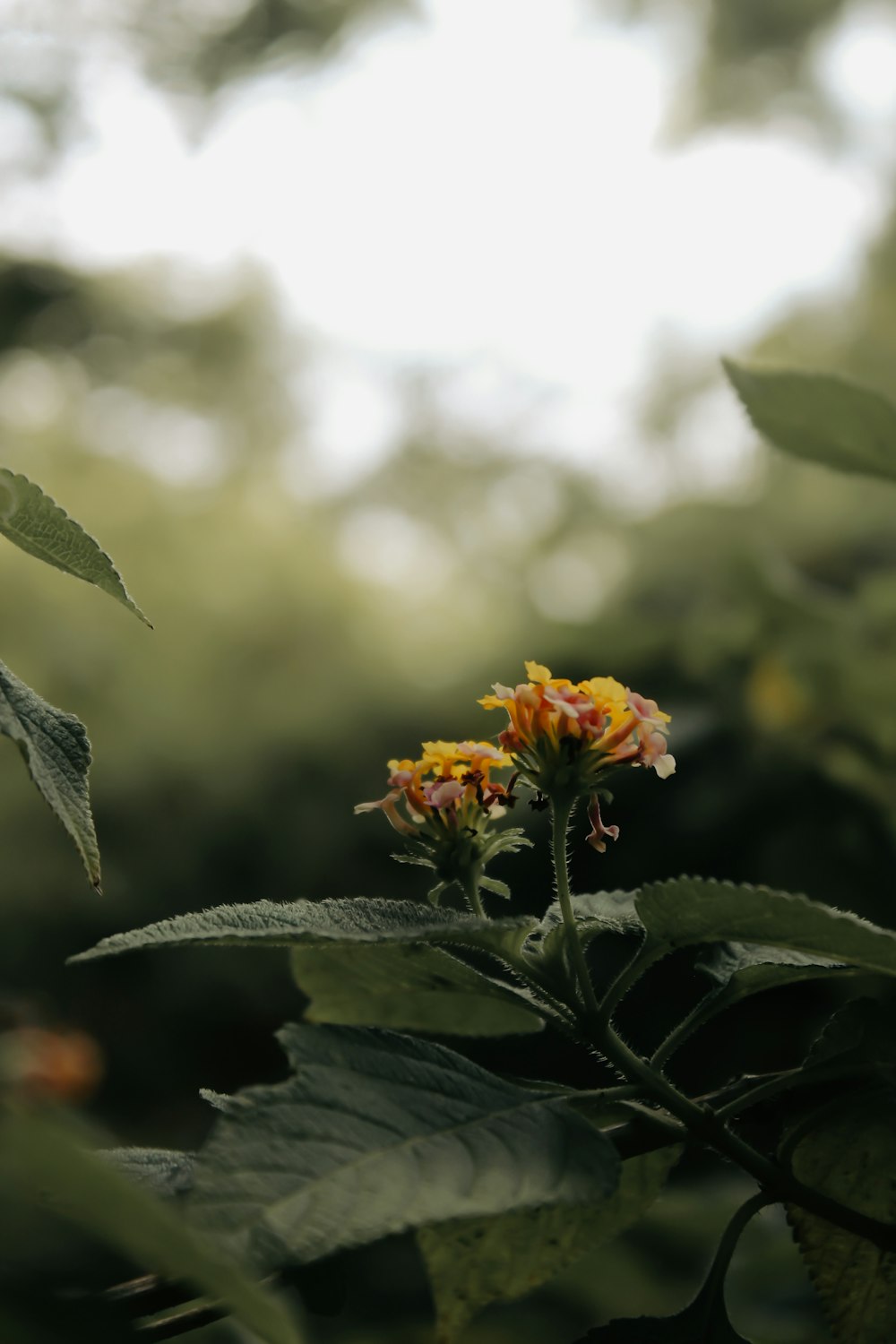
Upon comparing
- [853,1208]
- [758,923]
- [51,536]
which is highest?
[51,536]

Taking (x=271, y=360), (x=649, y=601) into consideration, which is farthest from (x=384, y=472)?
(x=649, y=601)

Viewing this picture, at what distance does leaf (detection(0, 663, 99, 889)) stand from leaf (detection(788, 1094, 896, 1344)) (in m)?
0.27

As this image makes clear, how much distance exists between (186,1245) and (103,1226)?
2cm

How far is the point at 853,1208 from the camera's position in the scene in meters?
0.43

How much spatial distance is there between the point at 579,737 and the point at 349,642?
122 inches

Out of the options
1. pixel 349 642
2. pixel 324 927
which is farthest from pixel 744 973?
pixel 349 642

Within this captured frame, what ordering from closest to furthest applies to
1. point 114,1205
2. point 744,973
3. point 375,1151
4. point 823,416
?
1. point 114,1205
2. point 375,1151
3. point 744,973
4. point 823,416

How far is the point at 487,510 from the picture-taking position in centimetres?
502

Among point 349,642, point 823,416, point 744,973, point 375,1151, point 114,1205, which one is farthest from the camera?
point 349,642

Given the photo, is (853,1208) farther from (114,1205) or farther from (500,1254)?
(114,1205)

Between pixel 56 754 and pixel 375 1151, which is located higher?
pixel 56 754

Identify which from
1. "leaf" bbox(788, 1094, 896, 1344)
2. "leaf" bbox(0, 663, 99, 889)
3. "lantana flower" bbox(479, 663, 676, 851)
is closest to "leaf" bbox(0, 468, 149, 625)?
"leaf" bbox(0, 663, 99, 889)

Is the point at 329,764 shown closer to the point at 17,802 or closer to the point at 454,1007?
the point at 17,802

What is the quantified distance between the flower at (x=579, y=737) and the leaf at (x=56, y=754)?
6.3 inches
